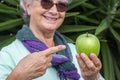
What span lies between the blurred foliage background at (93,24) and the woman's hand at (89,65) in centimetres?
189

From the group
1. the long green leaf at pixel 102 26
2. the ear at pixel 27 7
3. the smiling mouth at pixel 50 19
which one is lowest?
the long green leaf at pixel 102 26

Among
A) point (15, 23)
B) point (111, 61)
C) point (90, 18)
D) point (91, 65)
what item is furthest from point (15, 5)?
point (91, 65)

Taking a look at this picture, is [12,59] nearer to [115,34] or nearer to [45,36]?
[45,36]

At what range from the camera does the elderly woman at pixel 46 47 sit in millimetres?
3693

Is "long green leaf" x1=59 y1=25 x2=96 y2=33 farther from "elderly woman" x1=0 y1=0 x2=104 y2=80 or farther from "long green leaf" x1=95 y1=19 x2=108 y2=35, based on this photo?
"elderly woman" x1=0 y1=0 x2=104 y2=80

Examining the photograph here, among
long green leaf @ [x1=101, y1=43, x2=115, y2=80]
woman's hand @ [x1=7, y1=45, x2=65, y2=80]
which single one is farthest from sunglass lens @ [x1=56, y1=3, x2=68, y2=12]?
long green leaf @ [x1=101, y1=43, x2=115, y2=80]

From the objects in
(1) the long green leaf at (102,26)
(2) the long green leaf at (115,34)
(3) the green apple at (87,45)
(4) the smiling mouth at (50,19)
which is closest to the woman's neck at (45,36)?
(4) the smiling mouth at (50,19)

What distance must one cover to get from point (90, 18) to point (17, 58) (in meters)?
→ 2.41

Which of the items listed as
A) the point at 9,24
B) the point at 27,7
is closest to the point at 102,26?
the point at 9,24

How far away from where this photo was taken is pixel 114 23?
5953 mm

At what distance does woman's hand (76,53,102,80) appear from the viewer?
354 cm

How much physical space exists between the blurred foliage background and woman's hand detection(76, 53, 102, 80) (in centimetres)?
189

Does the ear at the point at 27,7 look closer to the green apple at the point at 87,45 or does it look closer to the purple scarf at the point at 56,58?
the purple scarf at the point at 56,58

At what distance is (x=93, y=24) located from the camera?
6.10m
